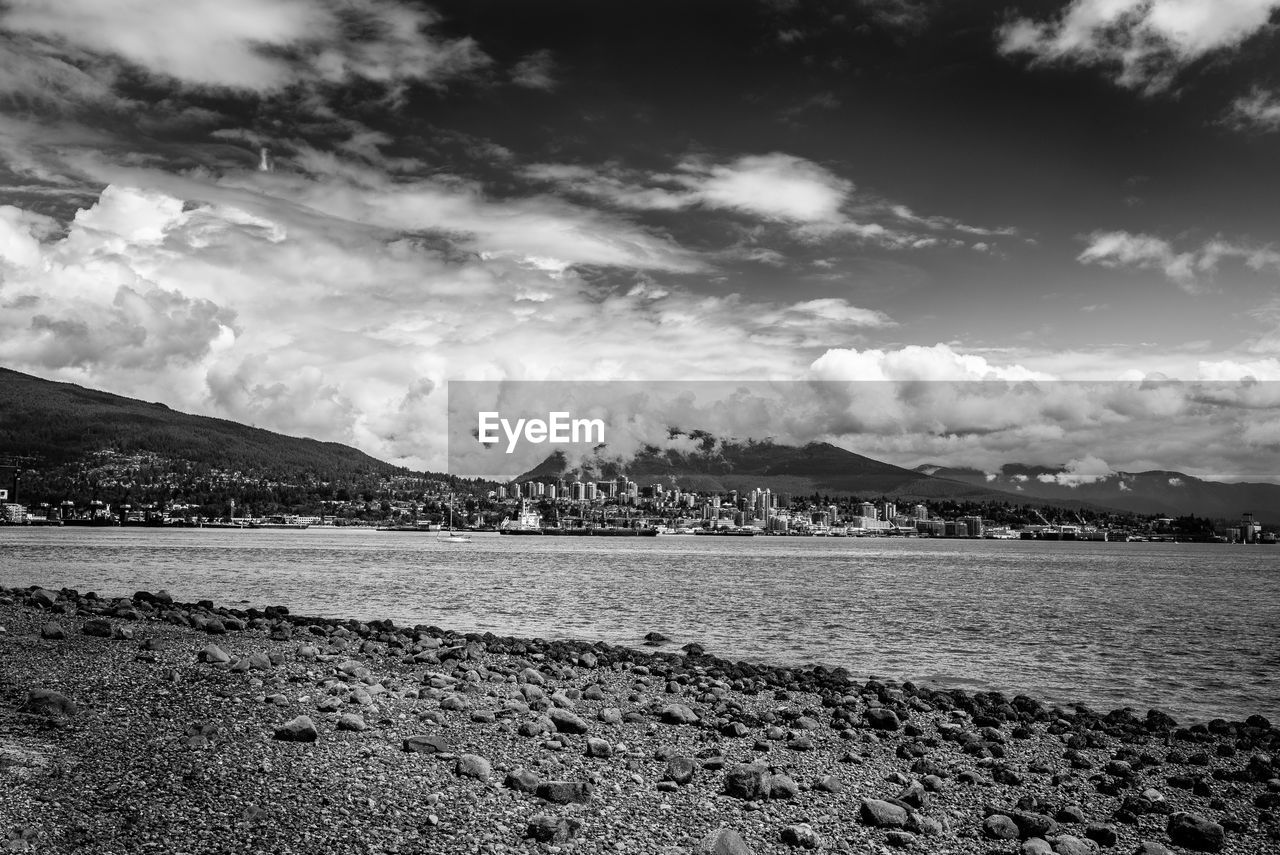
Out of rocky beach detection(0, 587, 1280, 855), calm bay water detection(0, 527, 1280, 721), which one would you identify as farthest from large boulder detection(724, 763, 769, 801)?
calm bay water detection(0, 527, 1280, 721)

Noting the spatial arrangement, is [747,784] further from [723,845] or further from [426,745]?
[426,745]

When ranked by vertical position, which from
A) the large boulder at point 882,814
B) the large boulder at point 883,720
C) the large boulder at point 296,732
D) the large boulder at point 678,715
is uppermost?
the large boulder at point 296,732

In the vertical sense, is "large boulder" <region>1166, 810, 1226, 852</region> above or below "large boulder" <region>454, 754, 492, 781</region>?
below

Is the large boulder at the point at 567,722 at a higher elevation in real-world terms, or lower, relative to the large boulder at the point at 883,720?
higher

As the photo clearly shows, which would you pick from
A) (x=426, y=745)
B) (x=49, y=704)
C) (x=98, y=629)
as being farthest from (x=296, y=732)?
(x=98, y=629)

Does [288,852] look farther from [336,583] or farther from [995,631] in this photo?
[336,583]

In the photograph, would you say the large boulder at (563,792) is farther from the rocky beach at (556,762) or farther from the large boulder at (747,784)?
the large boulder at (747,784)

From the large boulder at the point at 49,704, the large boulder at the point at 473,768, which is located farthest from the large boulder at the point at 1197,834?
the large boulder at the point at 49,704

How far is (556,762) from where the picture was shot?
14312mm

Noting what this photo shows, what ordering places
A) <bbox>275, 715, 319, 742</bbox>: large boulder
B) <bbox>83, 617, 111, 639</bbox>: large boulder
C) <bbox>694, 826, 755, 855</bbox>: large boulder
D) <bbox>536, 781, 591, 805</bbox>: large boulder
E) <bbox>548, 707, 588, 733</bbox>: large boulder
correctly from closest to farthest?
<bbox>694, 826, 755, 855</bbox>: large boulder, <bbox>536, 781, 591, 805</bbox>: large boulder, <bbox>275, 715, 319, 742</bbox>: large boulder, <bbox>548, 707, 588, 733</bbox>: large boulder, <bbox>83, 617, 111, 639</bbox>: large boulder

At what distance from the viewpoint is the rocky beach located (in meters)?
11.0

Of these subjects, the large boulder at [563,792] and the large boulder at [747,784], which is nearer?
the large boulder at [563,792]

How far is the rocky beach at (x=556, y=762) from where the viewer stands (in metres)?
11.0

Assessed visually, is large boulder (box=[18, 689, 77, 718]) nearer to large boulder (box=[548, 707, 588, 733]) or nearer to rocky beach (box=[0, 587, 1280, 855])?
rocky beach (box=[0, 587, 1280, 855])
